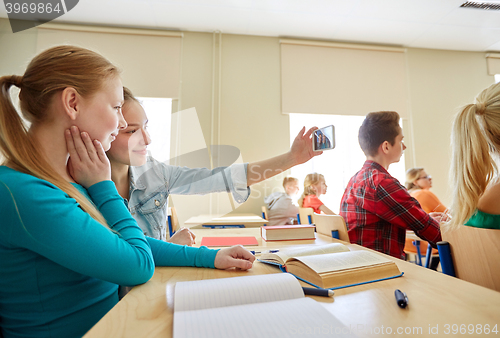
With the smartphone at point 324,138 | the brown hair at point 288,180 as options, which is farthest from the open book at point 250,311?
the brown hair at point 288,180

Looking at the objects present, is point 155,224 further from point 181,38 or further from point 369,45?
point 369,45

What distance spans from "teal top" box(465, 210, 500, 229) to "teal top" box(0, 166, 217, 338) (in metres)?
1.19

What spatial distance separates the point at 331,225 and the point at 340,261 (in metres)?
0.69

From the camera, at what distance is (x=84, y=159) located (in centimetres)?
73

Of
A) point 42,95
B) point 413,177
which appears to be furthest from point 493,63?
point 42,95

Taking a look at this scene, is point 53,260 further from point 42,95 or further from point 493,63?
point 493,63

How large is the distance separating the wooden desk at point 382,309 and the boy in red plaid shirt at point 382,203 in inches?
32.5

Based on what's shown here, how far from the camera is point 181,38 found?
4160 mm

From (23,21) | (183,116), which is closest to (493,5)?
(183,116)

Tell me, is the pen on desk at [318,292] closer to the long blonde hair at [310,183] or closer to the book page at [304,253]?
the book page at [304,253]

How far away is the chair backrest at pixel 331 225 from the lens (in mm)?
1324

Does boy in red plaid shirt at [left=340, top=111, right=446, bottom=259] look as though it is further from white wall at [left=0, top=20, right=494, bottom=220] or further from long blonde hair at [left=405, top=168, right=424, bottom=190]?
white wall at [left=0, top=20, right=494, bottom=220]

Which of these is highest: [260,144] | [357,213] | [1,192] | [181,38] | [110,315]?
[181,38]

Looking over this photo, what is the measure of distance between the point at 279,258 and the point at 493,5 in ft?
15.4
